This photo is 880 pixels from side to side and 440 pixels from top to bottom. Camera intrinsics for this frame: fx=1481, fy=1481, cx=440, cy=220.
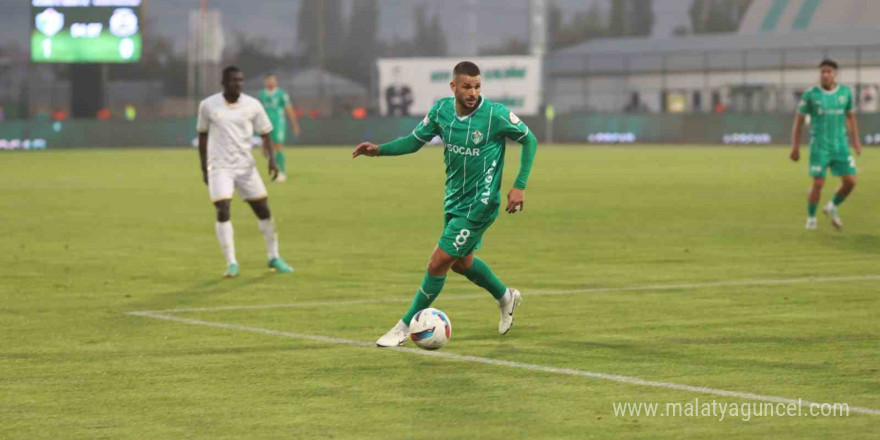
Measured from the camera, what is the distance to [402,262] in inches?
605

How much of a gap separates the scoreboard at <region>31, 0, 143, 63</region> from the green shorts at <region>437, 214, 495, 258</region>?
45.6m

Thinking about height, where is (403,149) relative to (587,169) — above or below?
above

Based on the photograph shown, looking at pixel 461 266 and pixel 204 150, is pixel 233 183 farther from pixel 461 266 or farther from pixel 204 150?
pixel 461 266

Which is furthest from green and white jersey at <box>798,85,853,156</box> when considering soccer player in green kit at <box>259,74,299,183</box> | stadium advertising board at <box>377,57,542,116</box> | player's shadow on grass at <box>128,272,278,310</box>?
stadium advertising board at <box>377,57,542,116</box>

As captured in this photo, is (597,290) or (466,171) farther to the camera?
(597,290)

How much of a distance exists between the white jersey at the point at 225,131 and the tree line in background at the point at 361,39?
222 feet

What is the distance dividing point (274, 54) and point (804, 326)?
257 feet

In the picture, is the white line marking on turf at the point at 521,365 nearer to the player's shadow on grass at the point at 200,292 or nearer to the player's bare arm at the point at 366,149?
the player's shadow on grass at the point at 200,292

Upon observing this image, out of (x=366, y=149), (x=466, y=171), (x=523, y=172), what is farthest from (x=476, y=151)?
(x=366, y=149)

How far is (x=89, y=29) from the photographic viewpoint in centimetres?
5375

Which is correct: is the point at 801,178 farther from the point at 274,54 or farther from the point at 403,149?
the point at 274,54

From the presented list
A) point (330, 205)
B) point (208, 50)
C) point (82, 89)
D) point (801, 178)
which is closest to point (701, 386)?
point (330, 205)

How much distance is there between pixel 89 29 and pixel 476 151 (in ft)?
152

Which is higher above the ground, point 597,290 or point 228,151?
point 228,151
